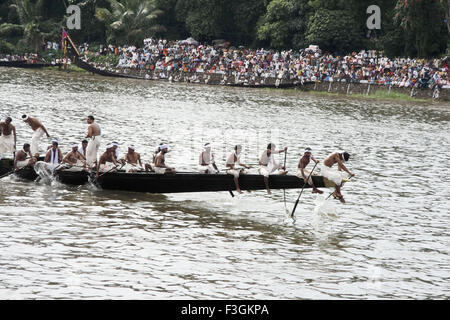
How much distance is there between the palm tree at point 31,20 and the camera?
237 feet

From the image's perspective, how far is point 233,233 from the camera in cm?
1706

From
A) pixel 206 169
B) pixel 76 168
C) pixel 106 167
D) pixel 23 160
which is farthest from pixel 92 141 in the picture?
pixel 206 169

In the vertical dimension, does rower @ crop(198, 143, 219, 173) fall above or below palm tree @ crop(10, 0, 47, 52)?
below

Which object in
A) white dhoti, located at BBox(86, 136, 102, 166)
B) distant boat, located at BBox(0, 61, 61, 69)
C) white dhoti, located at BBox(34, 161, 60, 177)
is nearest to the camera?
white dhoti, located at BBox(34, 161, 60, 177)

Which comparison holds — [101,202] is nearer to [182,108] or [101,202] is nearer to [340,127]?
[340,127]

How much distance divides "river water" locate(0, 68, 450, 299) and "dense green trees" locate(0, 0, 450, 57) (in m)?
23.2

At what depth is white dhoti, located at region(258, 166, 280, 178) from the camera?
1823 cm

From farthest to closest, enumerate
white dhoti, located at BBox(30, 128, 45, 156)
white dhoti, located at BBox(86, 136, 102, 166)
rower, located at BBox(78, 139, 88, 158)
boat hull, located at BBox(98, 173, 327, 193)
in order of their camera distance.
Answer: white dhoti, located at BBox(30, 128, 45, 156), white dhoti, located at BBox(86, 136, 102, 166), rower, located at BBox(78, 139, 88, 158), boat hull, located at BBox(98, 173, 327, 193)

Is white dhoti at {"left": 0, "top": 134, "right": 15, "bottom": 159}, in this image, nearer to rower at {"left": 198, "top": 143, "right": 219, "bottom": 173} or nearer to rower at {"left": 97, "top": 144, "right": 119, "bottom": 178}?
rower at {"left": 97, "top": 144, "right": 119, "bottom": 178}

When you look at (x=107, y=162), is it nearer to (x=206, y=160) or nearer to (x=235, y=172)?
(x=206, y=160)

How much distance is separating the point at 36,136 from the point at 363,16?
43585 mm

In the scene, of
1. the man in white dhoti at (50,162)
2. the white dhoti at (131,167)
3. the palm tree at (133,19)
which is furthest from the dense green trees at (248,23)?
the man in white dhoti at (50,162)

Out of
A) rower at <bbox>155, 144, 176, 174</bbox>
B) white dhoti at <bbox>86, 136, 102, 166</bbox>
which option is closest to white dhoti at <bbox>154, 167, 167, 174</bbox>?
rower at <bbox>155, 144, 176, 174</bbox>
